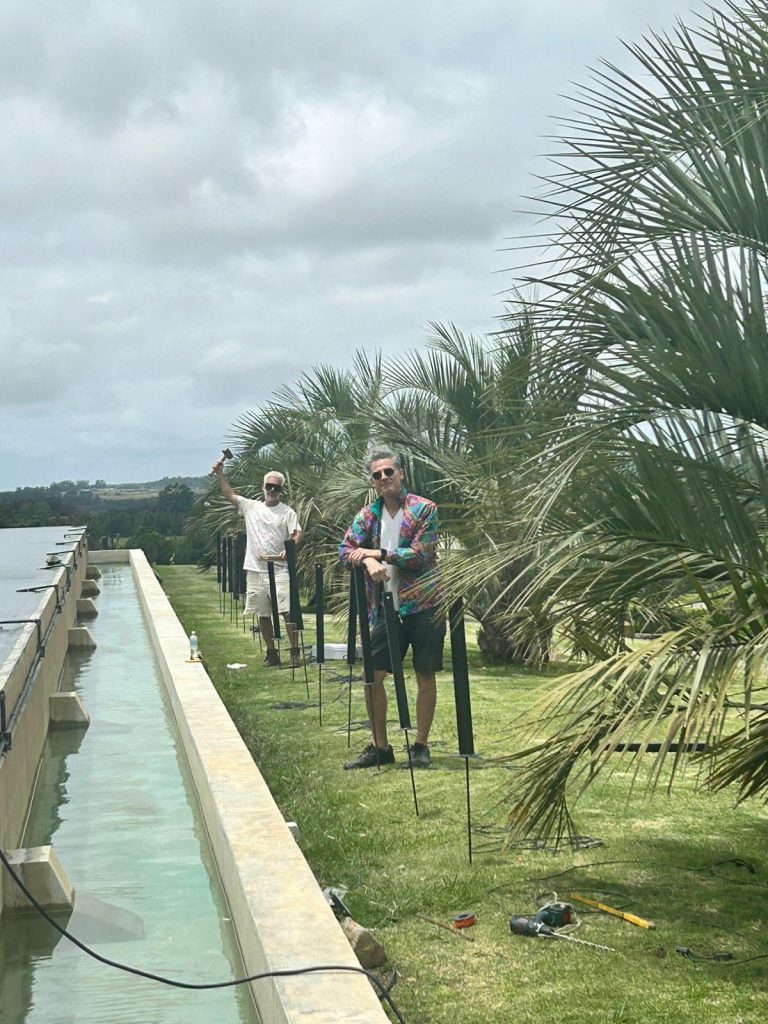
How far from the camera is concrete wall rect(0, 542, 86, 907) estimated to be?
561cm

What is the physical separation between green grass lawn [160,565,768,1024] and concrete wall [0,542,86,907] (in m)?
1.27

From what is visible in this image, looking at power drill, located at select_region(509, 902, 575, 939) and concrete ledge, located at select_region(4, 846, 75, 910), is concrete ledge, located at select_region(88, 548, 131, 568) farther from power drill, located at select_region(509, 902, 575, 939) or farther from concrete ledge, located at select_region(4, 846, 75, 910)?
power drill, located at select_region(509, 902, 575, 939)

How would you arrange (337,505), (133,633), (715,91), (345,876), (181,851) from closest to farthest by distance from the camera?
(715,91) < (345,876) < (181,851) < (337,505) < (133,633)

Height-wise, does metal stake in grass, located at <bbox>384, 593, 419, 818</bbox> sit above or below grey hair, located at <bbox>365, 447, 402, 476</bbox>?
below

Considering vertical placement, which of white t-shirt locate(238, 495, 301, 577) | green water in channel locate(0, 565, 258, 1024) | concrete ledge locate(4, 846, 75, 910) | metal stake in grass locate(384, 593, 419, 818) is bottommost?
green water in channel locate(0, 565, 258, 1024)

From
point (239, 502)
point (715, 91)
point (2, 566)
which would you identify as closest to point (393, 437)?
point (239, 502)

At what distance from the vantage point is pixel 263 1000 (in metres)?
3.78

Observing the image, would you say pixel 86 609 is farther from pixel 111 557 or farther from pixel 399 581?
pixel 399 581

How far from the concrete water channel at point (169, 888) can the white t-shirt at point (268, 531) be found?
2.72 m

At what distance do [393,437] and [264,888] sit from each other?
8503mm

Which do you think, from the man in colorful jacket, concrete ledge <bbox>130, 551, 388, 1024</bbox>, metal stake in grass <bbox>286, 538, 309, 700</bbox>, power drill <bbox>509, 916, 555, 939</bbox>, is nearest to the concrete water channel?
concrete ledge <bbox>130, 551, 388, 1024</bbox>

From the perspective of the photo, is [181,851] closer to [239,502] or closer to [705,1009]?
[705,1009]

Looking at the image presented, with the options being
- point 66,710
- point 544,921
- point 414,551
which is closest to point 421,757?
point 414,551

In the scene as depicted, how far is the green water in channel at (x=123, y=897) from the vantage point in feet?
13.8
